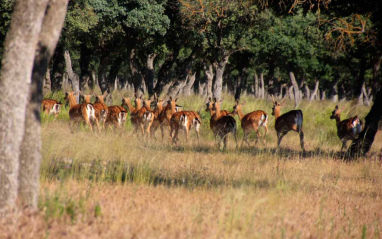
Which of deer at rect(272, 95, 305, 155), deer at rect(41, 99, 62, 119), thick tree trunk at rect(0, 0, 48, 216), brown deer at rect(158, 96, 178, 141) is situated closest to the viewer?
thick tree trunk at rect(0, 0, 48, 216)

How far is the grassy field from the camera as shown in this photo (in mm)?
5128

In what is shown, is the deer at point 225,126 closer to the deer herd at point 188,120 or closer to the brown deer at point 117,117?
the deer herd at point 188,120

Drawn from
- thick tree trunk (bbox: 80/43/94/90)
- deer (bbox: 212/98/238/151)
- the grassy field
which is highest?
thick tree trunk (bbox: 80/43/94/90)

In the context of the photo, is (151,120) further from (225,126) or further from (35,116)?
(35,116)

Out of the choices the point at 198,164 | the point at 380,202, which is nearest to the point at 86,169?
the point at 198,164

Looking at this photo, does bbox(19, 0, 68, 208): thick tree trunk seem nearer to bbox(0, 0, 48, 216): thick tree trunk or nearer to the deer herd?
bbox(0, 0, 48, 216): thick tree trunk

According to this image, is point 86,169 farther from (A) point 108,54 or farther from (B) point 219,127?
(A) point 108,54

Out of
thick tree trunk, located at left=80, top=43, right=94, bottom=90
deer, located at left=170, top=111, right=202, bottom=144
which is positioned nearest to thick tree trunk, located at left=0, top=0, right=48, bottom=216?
deer, located at left=170, top=111, right=202, bottom=144

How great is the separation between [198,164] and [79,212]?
469 cm

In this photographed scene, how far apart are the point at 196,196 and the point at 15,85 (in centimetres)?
300

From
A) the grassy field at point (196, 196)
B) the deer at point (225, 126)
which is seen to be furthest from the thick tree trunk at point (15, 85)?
the deer at point (225, 126)

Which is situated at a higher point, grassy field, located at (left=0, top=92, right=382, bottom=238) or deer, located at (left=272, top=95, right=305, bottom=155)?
deer, located at (left=272, top=95, right=305, bottom=155)

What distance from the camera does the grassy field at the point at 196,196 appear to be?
5128mm

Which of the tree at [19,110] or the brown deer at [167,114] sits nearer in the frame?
the tree at [19,110]
